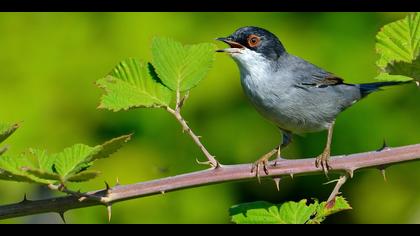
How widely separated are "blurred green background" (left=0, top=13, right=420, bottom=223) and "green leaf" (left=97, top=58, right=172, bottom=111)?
2.95 m

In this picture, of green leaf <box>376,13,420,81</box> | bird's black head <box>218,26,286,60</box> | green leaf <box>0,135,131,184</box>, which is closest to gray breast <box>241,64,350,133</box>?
bird's black head <box>218,26,286,60</box>

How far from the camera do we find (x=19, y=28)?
556 centimetres

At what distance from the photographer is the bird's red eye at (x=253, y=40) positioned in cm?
332

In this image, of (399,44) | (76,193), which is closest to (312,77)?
(399,44)

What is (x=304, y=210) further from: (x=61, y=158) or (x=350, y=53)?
(x=350, y=53)

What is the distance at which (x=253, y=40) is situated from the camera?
10.9 feet

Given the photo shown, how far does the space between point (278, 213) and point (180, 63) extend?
537 mm

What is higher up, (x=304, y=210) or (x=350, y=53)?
(x=350, y=53)

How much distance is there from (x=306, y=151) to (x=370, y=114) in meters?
0.54

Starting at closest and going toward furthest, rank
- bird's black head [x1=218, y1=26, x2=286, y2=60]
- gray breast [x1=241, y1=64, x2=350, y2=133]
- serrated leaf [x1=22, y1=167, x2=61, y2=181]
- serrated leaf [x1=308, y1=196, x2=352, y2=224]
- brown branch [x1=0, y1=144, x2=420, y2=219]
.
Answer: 1. serrated leaf [x1=22, y1=167, x2=61, y2=181]
2. serrated leaf [x1=308, y1=196, x2=352, y2=224]
3. brown branch [x1=0, y1=144, x2=420, y2=219]
4. gray breast [x1=241, y1=64, x2=350, y2=133]
5. bird's black head [x1=218, y1=26, x2=286, y2=60]

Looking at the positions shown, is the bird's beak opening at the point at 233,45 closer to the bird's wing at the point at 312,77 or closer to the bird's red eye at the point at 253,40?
→ the bird's red eye at the point at 253,40

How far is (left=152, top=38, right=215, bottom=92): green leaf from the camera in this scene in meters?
1.97

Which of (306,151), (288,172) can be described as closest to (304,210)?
(288,172)

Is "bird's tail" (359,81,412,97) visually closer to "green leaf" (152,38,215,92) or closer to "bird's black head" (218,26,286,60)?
"bird's black head" (218,26,286,60)
